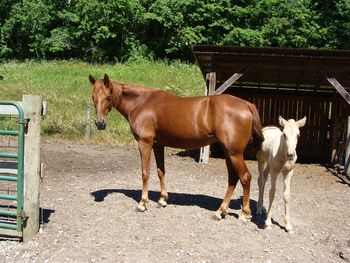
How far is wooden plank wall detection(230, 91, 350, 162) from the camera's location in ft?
47.2

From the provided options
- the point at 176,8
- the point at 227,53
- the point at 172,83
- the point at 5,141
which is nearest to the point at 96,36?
the point at 176,8

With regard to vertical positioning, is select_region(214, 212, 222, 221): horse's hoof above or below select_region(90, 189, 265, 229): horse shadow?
above

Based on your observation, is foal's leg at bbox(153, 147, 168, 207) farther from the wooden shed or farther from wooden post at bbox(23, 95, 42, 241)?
the wooden shed

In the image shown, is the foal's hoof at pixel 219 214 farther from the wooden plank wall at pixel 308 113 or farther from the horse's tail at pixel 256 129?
the wooden plank wall at pixel 308 113

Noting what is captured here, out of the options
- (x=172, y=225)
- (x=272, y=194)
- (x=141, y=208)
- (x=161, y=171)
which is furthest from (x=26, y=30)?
(x=272, y=194)

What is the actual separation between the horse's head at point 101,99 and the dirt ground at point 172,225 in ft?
4.66

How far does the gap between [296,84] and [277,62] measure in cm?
327

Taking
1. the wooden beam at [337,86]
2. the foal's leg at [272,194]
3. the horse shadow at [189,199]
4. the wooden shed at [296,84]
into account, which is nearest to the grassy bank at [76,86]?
the wooden shed at [296,84]

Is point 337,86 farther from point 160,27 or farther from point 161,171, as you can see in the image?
point 160,27

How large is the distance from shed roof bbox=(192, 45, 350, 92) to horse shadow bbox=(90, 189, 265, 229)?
13.8 feet

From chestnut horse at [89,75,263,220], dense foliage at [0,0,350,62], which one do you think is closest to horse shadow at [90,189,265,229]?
chestnut horse at [89,75,263,220]

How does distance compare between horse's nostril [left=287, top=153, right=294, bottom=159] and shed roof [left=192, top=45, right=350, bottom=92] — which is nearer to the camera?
horse's nostril [left=287, top=153, right=294, bottom=159]

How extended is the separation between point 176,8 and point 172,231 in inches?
1434

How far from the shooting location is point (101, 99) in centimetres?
690
